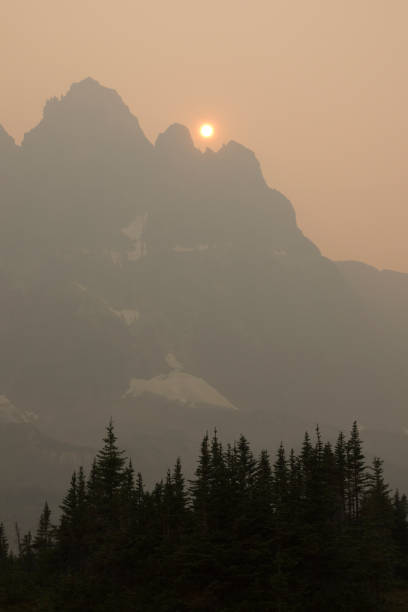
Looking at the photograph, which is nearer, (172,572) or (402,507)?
(172,572)

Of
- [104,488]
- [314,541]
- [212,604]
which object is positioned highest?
[104,488]

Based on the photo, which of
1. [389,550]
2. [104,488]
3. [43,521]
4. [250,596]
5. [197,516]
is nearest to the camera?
[250,596]

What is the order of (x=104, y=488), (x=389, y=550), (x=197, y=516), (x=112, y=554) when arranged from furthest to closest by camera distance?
1. (x=104, y=488)
2. (x=389, y=550)
3. (x=112, y=554)
4. (x=197, y=516)

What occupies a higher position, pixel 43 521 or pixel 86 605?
pixel 43 521

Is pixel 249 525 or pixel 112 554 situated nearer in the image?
pixel 249 525

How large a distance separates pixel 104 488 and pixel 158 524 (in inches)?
618

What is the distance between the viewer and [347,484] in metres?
68.1

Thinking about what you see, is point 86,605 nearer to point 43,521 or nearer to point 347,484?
point 347,484

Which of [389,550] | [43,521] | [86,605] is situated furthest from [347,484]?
[43,521]

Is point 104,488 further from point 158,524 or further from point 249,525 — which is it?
point 249,525

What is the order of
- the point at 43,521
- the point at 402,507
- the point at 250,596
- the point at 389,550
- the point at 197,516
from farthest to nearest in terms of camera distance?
1. the point at 43,521
2. the point at 402,507
3. the point at 389,550
4. the point at 197,516
5. the point at 250,596

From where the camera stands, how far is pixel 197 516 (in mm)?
46594

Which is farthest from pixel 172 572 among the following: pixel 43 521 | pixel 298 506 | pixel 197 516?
pixel 43 521

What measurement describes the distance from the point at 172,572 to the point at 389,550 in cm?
2112
